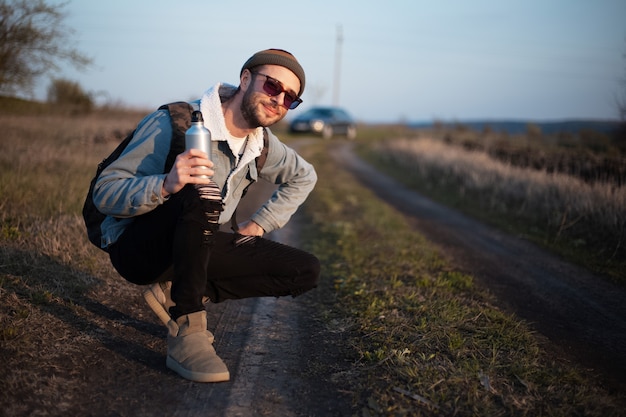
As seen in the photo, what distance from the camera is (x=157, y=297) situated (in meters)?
3.10

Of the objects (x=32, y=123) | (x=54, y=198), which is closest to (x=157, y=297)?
(x=54, y=198)

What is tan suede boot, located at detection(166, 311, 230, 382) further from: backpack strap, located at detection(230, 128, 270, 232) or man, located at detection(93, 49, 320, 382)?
backpack strap, located at detection(230, 128, 270, 232)

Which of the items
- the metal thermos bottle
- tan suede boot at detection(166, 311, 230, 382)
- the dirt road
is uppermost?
the metal thermos bottle

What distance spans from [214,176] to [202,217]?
492mm

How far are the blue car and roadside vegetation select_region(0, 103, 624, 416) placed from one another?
76.6ft

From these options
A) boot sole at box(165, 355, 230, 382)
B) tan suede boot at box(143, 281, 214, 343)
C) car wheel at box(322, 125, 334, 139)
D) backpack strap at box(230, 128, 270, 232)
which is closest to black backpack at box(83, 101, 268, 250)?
tan suede boot at box(143, 281, 214, 343)

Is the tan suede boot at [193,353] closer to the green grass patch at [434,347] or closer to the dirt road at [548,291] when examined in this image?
the green grass patch at [434,347]

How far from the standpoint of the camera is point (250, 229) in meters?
3.49

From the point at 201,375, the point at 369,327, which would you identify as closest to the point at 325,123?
the point at 369,327

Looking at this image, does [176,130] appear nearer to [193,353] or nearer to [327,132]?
[193,353]

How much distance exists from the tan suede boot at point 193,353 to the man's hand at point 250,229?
0.75 metres

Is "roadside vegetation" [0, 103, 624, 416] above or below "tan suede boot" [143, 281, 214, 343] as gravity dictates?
below

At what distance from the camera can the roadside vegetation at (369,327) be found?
262 centimetres

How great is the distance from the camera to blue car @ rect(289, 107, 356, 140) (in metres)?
29.7
